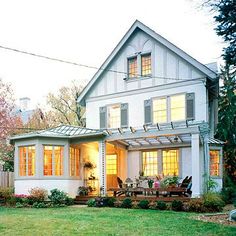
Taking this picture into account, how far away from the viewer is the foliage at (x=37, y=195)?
19828 millimetres

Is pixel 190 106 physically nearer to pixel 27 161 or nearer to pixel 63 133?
pixel 63 133

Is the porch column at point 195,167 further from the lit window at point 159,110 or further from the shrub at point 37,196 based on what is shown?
the shrub at point 37,196

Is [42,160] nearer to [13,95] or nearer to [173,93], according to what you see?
[173,93]

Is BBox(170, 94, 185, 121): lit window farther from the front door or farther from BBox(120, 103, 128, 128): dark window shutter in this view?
the front door

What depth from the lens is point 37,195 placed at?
781 inches

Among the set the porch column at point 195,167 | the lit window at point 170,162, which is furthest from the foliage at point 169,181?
the porch column at point 195,167

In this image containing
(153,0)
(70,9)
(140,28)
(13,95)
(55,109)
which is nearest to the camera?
(153,0)

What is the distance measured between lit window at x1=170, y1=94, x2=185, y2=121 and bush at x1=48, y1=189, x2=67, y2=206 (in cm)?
687

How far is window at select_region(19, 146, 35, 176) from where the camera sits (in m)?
20.9

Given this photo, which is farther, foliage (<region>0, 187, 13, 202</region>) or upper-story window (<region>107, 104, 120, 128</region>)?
upper-story window (<region>107, 104, 120, 128</region>)

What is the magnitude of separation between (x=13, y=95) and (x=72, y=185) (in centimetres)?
1453

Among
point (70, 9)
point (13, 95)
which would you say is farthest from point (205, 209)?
point (13, 95)

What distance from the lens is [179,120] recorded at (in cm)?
2066

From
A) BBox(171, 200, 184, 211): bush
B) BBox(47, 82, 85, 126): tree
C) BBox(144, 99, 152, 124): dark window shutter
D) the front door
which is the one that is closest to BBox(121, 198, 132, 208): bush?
BBox(171, 200, 184, 211): bush
